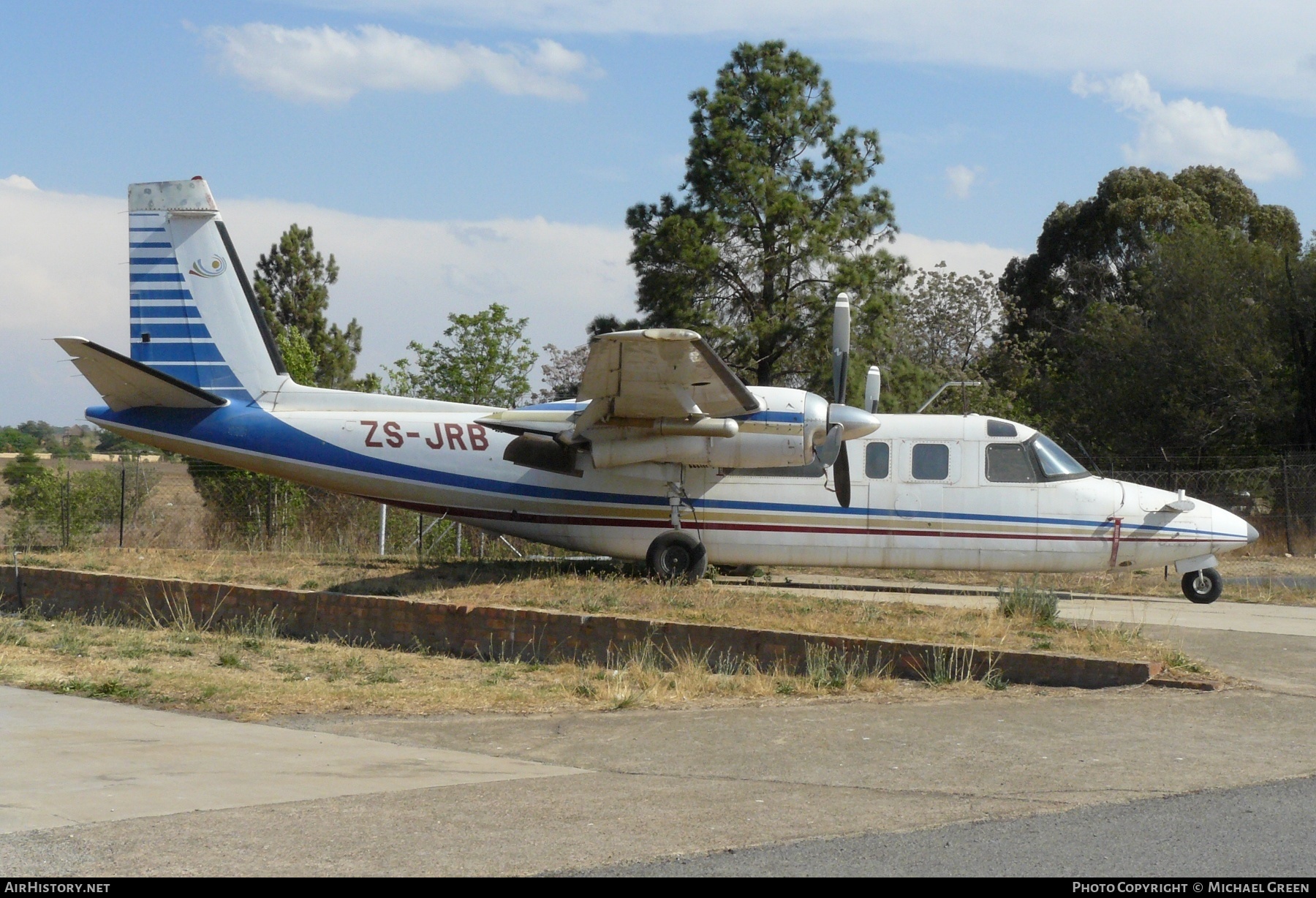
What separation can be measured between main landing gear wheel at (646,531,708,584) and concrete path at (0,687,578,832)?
8004 mm

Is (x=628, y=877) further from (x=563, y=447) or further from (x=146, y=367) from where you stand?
(x=146, y=367)

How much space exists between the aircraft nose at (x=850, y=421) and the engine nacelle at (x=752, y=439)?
112 mm

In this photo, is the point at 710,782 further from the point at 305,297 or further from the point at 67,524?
the point at 305,297

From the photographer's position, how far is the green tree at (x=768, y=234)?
28.9 metres

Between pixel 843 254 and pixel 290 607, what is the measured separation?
19.7 meters

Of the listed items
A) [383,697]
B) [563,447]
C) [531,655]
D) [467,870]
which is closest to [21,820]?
[467,870]

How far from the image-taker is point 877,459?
16.1 metres

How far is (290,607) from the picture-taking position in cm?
1298

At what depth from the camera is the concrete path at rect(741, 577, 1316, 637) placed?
13422 mm

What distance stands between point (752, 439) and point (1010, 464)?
3.51 metres

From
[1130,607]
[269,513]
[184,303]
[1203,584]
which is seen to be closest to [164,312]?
[184,303]

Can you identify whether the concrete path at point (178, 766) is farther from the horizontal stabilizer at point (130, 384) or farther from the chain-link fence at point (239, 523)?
the chain-link fence at point (239, 523)

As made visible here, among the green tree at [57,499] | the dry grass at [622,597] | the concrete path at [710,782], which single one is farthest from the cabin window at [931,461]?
the green tree at [57,499]


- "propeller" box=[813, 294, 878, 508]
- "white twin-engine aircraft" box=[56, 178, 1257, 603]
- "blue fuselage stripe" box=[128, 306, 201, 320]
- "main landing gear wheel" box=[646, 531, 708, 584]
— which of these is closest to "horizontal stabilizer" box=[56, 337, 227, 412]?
"white twin-engine aircraft" box=[56, 178, 1257, 603]
